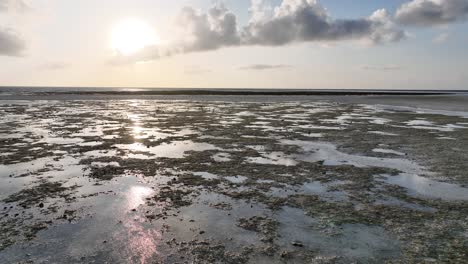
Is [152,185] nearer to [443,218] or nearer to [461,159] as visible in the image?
[443,218]

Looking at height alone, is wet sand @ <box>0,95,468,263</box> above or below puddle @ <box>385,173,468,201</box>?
above

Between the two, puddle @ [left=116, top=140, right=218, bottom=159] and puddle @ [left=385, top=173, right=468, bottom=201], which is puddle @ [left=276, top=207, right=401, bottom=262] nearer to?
puddle @ [left=385, top=173, right=468, bottom=201]

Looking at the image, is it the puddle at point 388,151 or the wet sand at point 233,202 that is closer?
the wet sand at point 233,202

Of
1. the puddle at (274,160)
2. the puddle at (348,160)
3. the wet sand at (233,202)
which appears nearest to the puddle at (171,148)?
the wet sand at (233,202)

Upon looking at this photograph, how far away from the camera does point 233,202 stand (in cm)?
1206

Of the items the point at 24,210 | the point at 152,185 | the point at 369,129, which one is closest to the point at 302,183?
the point at 152,185

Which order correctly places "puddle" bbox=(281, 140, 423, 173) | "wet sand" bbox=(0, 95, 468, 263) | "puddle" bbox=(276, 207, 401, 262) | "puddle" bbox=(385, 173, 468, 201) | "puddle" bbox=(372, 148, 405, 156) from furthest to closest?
"puddle" bbox=(372, 148, 405, 156) → "puddle" bbox=(281, 140, 423, 173) → "puddle" bbox=(385, 173, 468, 201) → "wet sand" bbox=(0, 95, 468, 263) → "puddle" bbox=(276, 207, 401, 262)

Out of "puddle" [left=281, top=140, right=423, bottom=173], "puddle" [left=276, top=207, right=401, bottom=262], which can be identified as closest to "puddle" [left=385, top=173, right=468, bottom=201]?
"puddle" [left=281, top=140, right=423, bottom=173]

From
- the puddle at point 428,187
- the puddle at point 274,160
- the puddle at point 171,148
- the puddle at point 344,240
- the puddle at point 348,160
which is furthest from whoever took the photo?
the puddle at point 171,148

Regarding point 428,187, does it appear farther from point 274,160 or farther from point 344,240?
point 274,160

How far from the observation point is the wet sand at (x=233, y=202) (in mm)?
8523

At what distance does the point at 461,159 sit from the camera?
1897 cm

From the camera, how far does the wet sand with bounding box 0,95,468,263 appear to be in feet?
28.0

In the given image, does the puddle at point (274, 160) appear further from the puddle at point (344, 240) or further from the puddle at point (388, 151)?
the puddle at point (344, 240)
